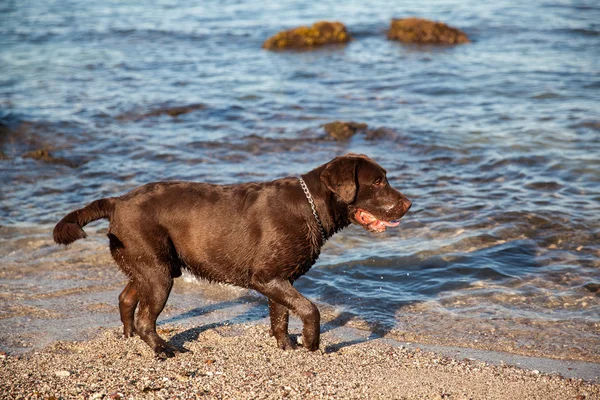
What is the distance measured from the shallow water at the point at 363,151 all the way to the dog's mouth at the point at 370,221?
1.17 metres

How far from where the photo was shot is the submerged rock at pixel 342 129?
1422 centimetres

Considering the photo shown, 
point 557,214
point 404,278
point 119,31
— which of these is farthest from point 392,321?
point 119,31

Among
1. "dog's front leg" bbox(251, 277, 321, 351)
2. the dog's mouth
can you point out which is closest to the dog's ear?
the dog's mouth

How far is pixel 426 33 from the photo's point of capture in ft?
75.0

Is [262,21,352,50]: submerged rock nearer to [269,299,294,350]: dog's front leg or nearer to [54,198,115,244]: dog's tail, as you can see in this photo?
[54,198,115,244]: dog's tail

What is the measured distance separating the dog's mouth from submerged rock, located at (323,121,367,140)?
7.48m

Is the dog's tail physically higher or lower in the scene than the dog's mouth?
higher

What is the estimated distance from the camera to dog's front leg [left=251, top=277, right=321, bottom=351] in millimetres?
6410

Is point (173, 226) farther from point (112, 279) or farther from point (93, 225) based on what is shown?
point (93, 225)

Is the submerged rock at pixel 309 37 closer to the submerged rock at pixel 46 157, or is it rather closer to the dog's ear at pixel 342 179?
the submerged rock at pixel 46 157

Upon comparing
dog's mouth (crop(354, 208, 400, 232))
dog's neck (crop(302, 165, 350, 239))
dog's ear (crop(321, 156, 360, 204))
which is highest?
dog's ear (crop(321, 156, 360, 204))

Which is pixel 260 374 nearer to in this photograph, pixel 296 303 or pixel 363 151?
pixel 296 303

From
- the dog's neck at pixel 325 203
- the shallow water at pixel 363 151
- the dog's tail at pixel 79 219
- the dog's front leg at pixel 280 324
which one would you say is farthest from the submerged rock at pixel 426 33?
the dog's tail at pixel 79 219

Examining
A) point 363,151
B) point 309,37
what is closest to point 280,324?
point 363,151
